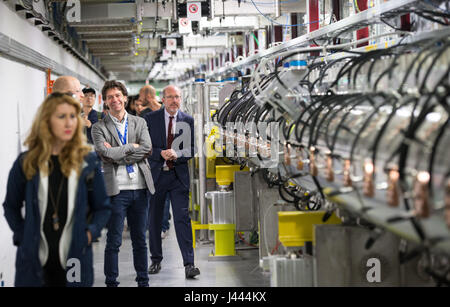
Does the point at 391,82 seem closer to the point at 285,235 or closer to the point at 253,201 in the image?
the point at 285,235

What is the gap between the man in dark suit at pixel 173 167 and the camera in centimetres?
570

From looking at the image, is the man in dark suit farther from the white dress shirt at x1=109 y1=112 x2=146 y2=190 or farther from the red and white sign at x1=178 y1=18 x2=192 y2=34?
the red and white sign at x1=178 y1=18 x2=192 y2=34

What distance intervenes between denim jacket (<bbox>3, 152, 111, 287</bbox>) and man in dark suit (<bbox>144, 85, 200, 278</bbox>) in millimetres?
2377

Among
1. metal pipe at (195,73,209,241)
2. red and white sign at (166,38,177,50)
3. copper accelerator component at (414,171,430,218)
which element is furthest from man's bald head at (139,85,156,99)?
red and white sign at (166,38,177,50)

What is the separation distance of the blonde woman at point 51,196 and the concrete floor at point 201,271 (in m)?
2.40

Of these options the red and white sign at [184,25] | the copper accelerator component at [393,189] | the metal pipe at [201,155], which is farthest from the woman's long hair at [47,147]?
the red and white sign at [184,25]

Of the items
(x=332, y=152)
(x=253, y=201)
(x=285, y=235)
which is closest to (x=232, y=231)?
(x=253, y=201)

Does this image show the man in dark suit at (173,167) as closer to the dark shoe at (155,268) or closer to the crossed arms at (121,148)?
the dark shoe at (155,268)

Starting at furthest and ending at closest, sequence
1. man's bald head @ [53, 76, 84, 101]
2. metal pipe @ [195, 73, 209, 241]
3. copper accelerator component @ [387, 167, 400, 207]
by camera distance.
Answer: metal pipe @ [195, 73, 209, 241]
man's bald head @ [53, 76, 84, 101]
copper accelerator component @ [387, 167, 400, 207]

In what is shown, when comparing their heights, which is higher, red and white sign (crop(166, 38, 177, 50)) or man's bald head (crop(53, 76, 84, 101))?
red and white sign (crop(166, 38, 177, 50))

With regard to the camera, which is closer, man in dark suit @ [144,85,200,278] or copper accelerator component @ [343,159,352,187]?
copper accelerator component @ [343,159,352,187]

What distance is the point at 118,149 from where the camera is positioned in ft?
15.9

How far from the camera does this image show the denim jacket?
119 inches

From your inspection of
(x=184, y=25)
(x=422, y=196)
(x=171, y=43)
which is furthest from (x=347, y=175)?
(x=171, y=43)
